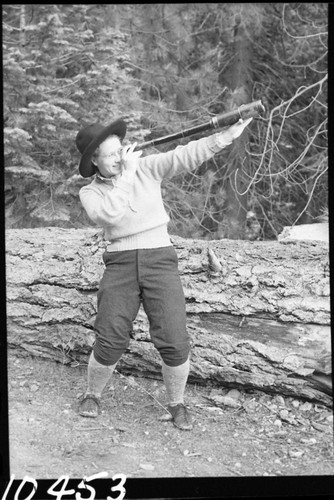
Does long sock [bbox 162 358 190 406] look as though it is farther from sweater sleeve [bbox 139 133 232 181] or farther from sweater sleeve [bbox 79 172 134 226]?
sweater sleeve [bbox 139 133 232 181]

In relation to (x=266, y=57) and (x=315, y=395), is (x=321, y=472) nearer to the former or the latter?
(x=315, y=395)

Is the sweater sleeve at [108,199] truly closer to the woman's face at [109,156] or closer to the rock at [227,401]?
the woman's face at [109,156]

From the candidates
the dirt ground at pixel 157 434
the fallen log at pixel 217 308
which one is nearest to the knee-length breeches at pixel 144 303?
the fallen log at pixel 217 308

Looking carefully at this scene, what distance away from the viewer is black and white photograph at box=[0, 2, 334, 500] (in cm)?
297

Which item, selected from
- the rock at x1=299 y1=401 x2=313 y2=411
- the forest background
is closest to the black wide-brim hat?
the forest background

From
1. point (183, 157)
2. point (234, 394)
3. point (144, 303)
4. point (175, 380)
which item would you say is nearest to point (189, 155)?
point (183, 157)

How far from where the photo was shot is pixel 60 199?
3332 mm

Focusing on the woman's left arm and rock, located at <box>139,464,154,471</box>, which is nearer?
the woman's left arm

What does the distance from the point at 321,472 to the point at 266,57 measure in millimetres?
2171

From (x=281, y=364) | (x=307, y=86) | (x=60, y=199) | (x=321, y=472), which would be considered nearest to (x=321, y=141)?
(x=307, y=86)

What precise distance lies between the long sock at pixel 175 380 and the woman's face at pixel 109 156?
990 mm

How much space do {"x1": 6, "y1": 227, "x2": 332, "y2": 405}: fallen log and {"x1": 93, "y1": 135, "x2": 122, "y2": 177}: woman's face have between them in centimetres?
49

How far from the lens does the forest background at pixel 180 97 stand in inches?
127

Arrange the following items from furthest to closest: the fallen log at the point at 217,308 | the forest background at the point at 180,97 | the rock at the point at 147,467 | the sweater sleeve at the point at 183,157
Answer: the forest background at the point at 180,97 < the fallen log at the point at 217,308 < the rock at the point at 147,467 < the sweater sleeve at the point at 183,157
